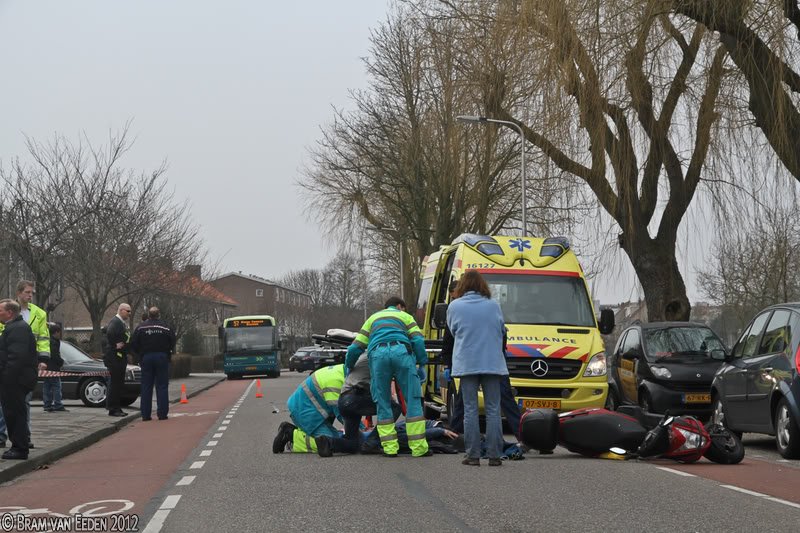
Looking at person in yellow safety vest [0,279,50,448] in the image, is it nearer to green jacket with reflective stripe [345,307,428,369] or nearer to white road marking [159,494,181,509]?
green jacket with reflective stripe [345,307,428,369]

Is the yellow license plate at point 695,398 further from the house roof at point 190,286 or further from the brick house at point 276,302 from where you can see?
the brick house at point 276,302

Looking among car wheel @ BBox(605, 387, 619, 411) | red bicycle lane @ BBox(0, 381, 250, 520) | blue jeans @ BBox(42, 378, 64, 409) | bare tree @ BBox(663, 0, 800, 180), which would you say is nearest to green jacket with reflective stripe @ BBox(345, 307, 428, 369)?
red bicycle lane @ BBox(0, 381, 250, 520)

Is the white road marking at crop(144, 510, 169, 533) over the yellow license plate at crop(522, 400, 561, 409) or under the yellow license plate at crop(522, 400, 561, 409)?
under

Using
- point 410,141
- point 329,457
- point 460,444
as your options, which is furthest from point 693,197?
point 410,141

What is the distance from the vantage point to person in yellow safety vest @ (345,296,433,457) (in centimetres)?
1193

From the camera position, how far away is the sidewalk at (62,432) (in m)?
11.9

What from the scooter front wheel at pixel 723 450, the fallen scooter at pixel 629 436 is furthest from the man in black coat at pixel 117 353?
the scooter front wheel at pixel 723 450

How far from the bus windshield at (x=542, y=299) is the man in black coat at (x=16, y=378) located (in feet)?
21.6

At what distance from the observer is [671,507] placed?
8.04 m

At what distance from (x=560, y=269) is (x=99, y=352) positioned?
2620 cm

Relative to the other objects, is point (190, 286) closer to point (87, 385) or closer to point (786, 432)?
point (87, 385)

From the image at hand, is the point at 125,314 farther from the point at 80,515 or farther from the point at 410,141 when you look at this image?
the point at 410,141

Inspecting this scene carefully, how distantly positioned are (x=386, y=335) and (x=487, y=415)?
1.49 m

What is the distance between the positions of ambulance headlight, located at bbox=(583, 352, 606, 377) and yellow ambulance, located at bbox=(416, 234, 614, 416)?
0.04 feet
